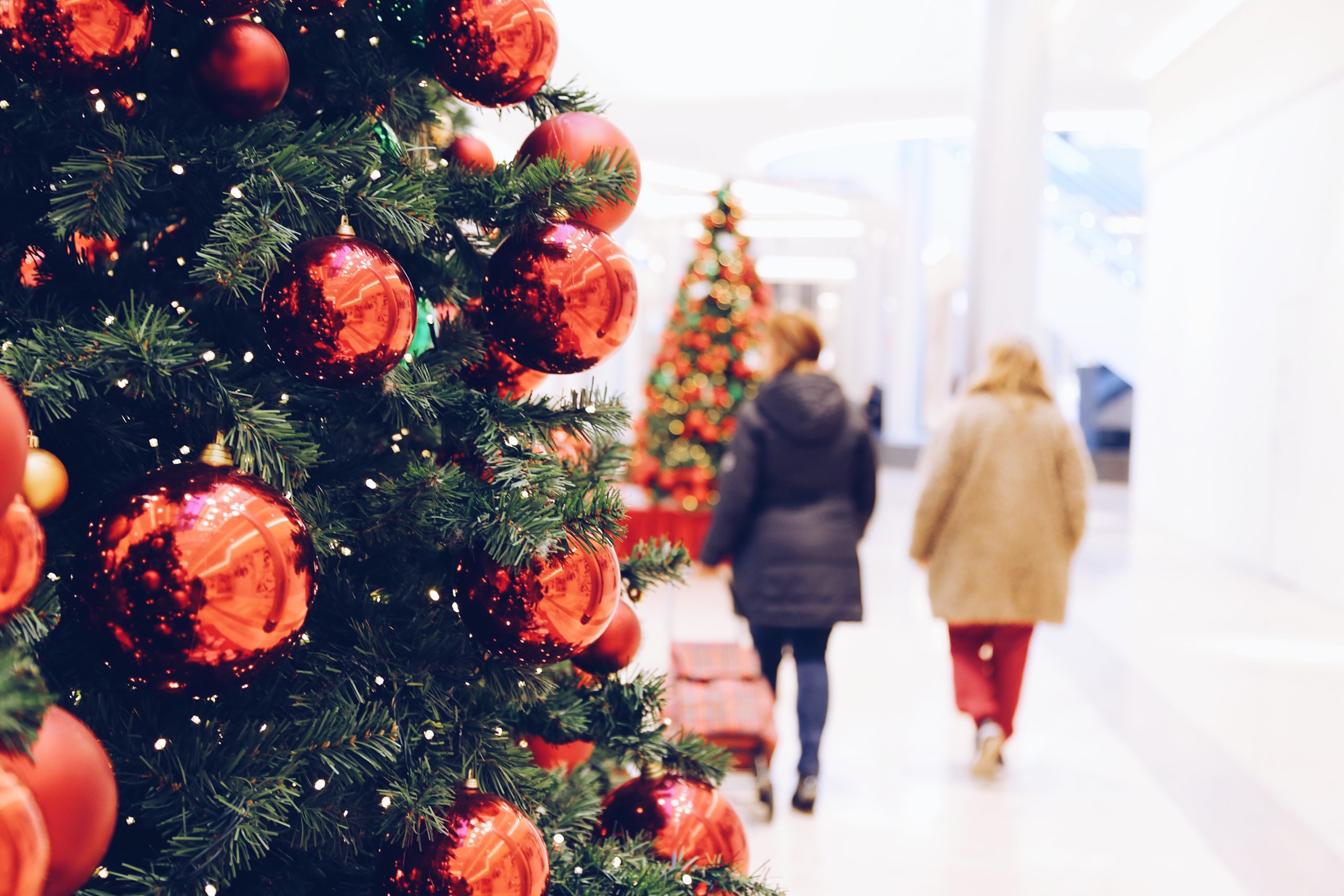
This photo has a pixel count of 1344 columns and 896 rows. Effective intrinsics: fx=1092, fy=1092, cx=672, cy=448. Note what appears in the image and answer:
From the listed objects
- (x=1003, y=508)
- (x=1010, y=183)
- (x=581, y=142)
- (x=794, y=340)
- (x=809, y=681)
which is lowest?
(x=809, y=681)

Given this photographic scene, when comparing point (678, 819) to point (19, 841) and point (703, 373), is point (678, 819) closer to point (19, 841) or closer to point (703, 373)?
point (19, 841)

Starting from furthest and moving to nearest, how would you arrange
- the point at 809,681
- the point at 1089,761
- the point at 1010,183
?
the point at 1010,183, the point at 1089,761, the point at 809,681

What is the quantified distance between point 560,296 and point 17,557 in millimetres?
679

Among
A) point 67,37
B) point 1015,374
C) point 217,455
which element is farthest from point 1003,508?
point 67,37

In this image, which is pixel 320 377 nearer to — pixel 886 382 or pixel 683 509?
pixel 683 509

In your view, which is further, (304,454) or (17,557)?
(304,454)

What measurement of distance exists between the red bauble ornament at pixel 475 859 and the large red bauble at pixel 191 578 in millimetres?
327

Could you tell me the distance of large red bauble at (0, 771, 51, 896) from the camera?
704 mm

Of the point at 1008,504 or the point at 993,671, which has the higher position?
the point at 1008,504

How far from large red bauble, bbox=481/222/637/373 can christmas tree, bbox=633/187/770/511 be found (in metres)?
6.51

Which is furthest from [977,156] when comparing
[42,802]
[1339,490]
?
[42,802]

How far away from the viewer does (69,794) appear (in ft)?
2.64

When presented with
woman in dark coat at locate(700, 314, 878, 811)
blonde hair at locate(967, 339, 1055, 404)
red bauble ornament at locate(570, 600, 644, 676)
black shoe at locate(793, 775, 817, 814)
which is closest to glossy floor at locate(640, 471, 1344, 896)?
black shoe at locate(793, 775, 817, 814)

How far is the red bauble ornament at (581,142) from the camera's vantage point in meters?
1.43
